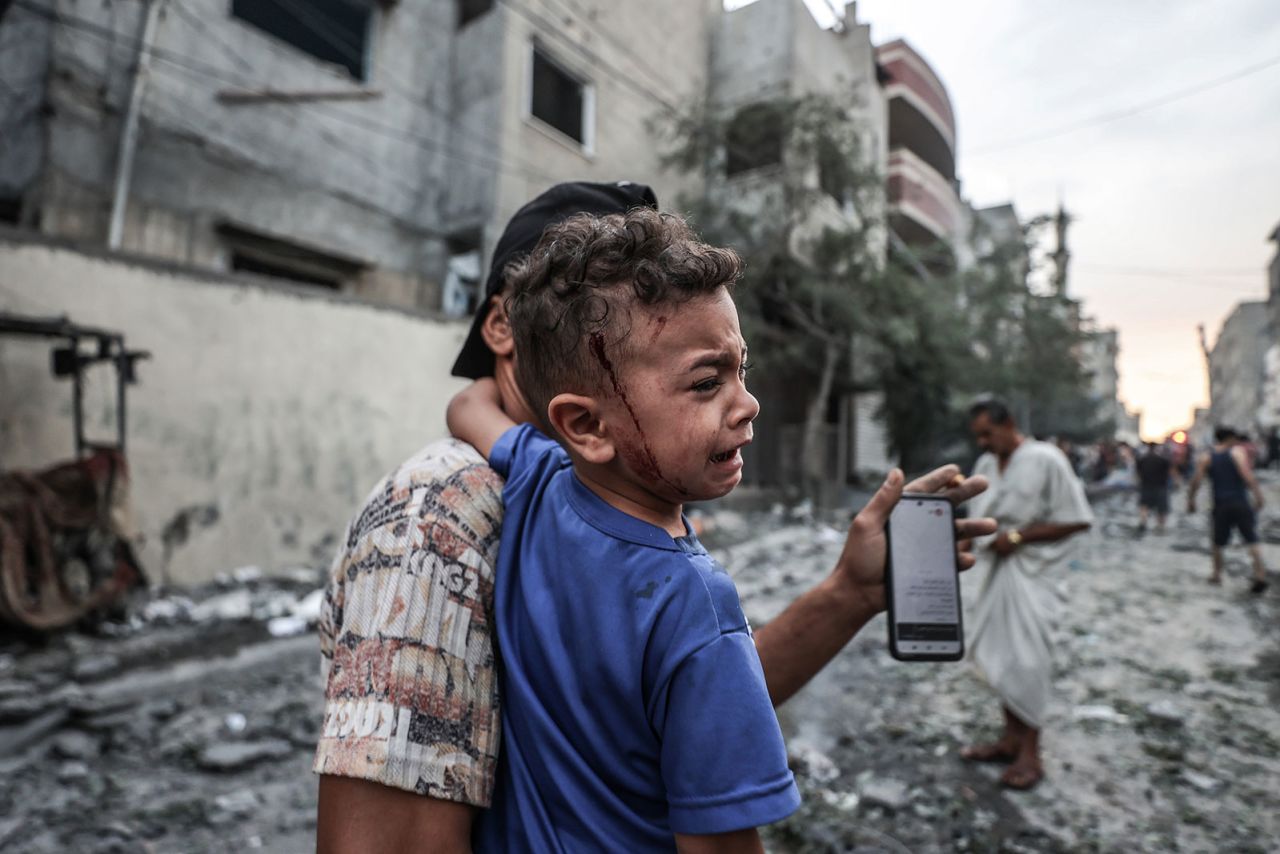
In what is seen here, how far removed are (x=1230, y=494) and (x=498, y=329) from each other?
942cm

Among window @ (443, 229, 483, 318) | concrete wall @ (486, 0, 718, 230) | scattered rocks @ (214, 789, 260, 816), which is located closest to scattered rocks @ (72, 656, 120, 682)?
scattered rocks @ (214, 789, 260, 816)

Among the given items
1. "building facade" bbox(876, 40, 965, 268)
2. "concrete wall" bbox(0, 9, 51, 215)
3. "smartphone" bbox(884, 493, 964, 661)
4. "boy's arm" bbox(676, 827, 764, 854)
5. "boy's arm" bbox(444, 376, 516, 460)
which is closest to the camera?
"boy's arm" bbox(676, 827, 764, 854)

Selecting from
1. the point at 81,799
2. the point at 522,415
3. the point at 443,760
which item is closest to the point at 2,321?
the point at 81,799

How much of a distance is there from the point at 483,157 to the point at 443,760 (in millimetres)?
11551

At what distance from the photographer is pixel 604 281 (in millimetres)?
815

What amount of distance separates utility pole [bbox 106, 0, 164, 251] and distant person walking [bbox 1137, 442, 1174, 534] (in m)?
14.6

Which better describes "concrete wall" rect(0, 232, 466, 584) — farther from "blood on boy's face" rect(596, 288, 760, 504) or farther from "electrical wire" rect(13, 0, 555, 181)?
"blood on boy's face" rect(596, 288, 760, 504)

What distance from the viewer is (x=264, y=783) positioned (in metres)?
3.41

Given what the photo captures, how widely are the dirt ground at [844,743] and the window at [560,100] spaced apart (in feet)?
32.2

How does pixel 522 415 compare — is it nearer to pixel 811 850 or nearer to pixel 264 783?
pixel 811 850

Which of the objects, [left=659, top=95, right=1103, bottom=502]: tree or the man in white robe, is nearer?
the man in white robe

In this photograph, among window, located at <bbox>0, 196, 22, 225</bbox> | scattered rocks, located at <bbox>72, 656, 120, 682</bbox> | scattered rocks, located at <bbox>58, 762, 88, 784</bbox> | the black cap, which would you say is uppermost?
window, located at <bbox>0, 196, 22, 225</bbox>

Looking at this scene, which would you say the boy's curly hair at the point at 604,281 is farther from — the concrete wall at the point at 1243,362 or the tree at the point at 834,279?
the concrete wall at the point at 1243,362

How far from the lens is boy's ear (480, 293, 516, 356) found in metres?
1.18
